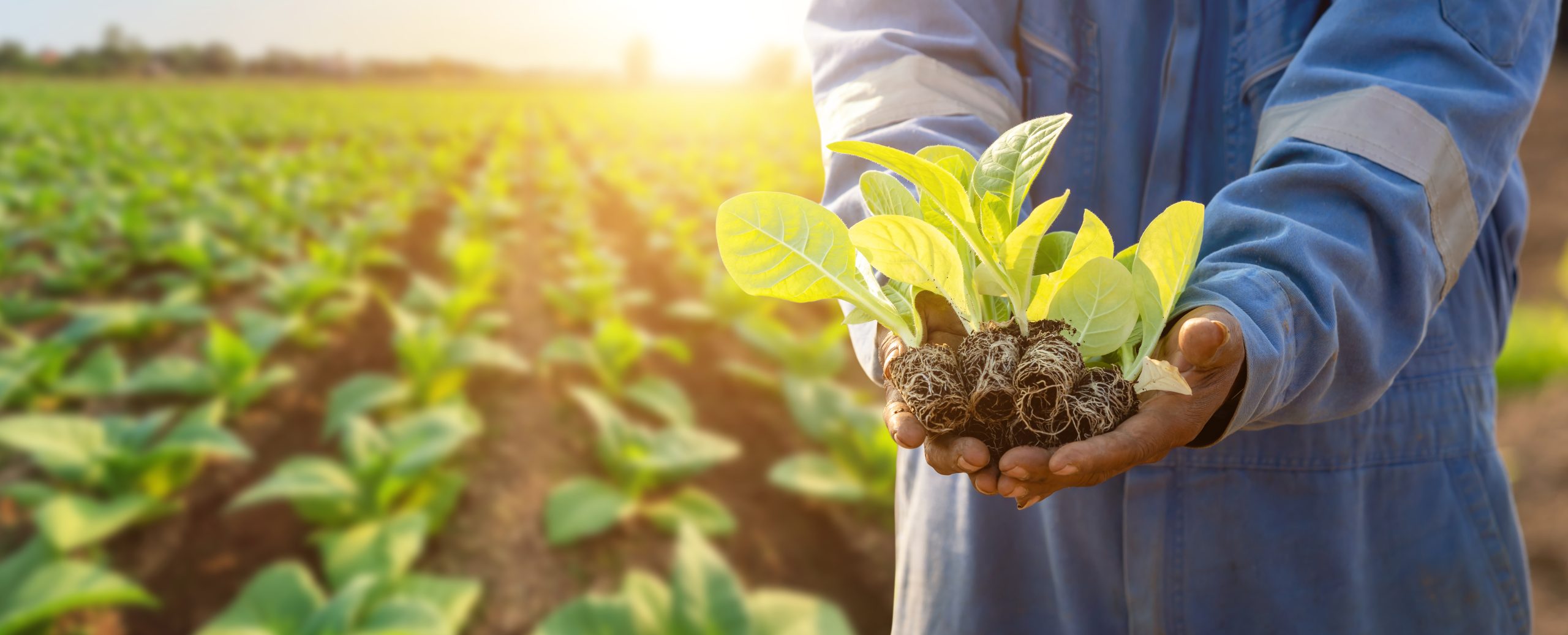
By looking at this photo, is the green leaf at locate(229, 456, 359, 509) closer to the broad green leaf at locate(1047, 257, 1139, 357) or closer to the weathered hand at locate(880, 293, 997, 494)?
the weathered hand at locate(880, 293, 997, 494)

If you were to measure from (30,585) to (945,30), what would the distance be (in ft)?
6.88

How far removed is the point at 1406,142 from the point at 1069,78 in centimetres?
36

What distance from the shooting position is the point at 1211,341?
2.07 feet

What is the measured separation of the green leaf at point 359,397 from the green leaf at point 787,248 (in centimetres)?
221

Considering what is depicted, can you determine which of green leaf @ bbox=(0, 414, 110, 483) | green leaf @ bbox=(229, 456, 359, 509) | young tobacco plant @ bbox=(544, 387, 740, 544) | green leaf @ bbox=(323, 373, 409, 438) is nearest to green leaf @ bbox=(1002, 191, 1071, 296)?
young tobacco plant @ bbox=(544, 387, 740, 544)

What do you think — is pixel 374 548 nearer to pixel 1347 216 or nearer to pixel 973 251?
pixel 973 251

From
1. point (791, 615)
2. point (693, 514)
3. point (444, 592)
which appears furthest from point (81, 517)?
point (791, 615)

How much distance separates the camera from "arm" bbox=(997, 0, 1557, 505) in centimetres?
68

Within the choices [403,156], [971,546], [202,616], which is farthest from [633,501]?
[403,156]

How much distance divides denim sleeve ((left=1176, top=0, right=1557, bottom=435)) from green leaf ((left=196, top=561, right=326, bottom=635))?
1.73 m

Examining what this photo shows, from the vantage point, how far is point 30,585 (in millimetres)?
1799

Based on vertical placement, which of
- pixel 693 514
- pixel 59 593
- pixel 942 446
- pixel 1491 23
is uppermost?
pixel 1491 23

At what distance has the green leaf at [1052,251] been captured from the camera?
32.2 inches

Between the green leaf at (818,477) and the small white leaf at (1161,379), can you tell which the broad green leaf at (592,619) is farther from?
the small white leaf at (1161,379)
